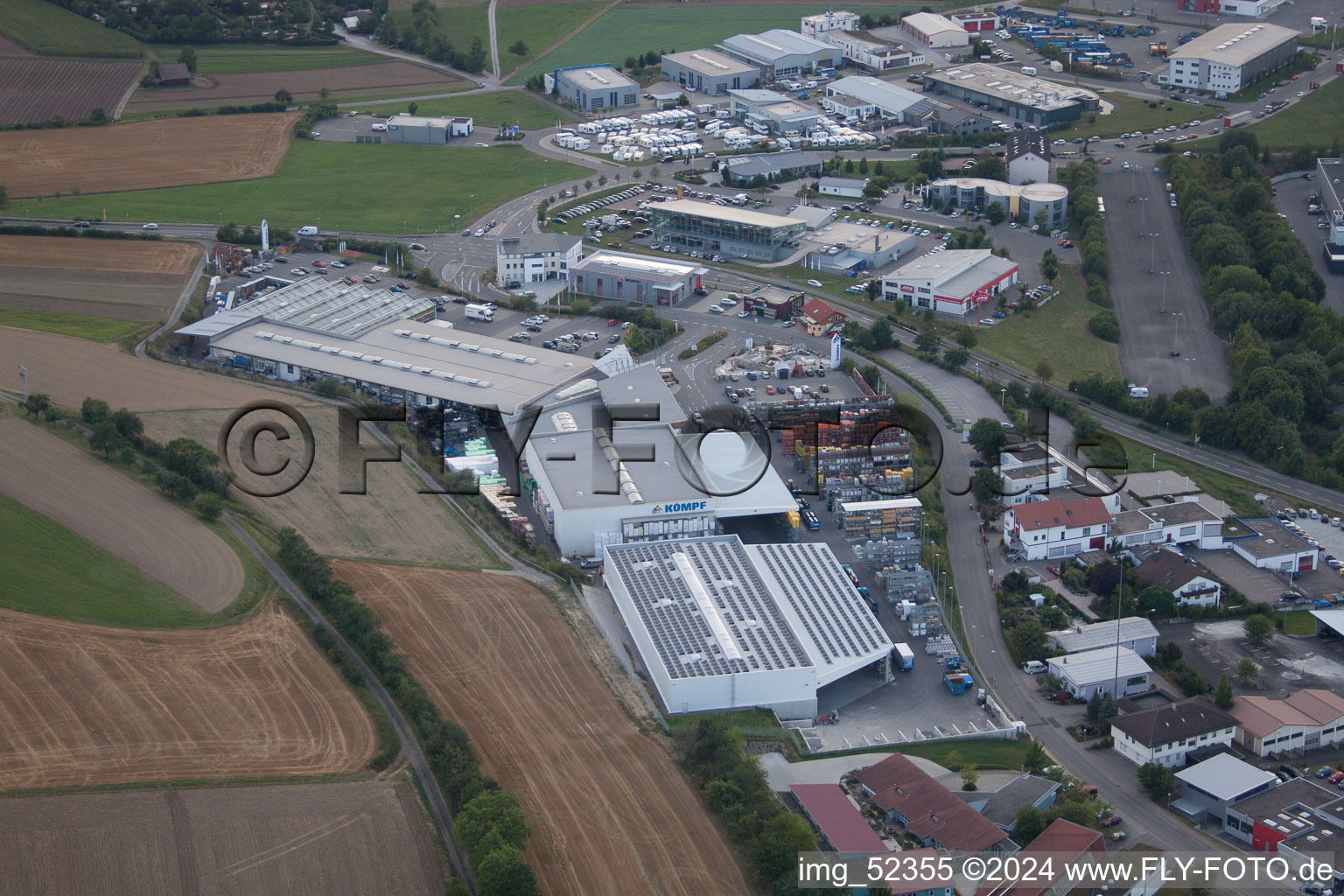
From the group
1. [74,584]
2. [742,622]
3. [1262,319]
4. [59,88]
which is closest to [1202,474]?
[1262,319]

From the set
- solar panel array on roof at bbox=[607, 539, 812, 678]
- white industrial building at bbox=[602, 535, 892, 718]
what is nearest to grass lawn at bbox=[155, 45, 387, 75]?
white industrial building at bbox=[602, 535, 892, 718]

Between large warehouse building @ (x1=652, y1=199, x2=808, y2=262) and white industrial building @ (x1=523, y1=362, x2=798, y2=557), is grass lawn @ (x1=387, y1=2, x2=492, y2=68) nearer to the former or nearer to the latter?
large warehouse building @ (x1=652, y1=199, x2=808, y2=262)

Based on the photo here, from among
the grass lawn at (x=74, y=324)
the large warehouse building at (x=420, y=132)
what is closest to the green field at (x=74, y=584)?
the grass lawn at (x=74, y=324)

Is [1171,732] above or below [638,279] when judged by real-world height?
below

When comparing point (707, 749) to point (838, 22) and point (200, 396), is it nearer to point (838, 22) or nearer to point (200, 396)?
point (200, 396)

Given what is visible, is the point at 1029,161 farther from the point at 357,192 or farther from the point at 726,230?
the point at 357,192

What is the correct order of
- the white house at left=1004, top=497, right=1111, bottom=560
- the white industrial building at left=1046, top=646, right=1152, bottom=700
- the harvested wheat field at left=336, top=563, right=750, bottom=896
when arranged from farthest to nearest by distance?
the white house at left=1004, top=497, right=1111, bottom=560
the white industrial building at left=1046, top=646, right=1152, bottom=700
the harvested wheat field at left=336, top=563, right=750, bottom=896
